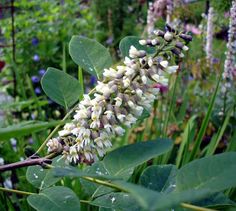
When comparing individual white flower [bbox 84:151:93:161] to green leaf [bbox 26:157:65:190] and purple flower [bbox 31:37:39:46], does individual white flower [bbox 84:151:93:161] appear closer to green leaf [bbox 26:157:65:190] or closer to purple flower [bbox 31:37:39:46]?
green leaf [bbox 26:157:65:190]

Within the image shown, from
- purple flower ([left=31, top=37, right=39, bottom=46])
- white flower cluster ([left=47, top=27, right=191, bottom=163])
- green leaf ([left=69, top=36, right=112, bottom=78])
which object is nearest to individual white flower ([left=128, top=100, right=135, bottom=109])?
white flower cluster ([left=47, top=27, right=191, bottom=163])

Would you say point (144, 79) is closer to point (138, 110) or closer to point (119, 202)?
point (138, 110)

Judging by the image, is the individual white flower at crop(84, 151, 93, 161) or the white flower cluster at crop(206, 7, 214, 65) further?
the white flower cluster at crop(206, 7, 214, 65)

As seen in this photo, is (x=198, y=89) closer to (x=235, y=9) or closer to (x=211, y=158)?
(x=235, y=9)

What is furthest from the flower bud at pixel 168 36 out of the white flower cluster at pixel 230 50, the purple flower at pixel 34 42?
the purple flower at pixel 34 42

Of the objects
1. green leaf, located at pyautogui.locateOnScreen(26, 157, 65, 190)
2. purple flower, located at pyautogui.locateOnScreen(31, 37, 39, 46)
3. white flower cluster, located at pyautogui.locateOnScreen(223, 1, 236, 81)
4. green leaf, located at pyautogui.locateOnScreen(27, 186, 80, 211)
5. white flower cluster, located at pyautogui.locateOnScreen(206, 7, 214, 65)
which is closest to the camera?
green leaf, located at pyautogui.locateOnScreen(27, 186, 80, 211)
